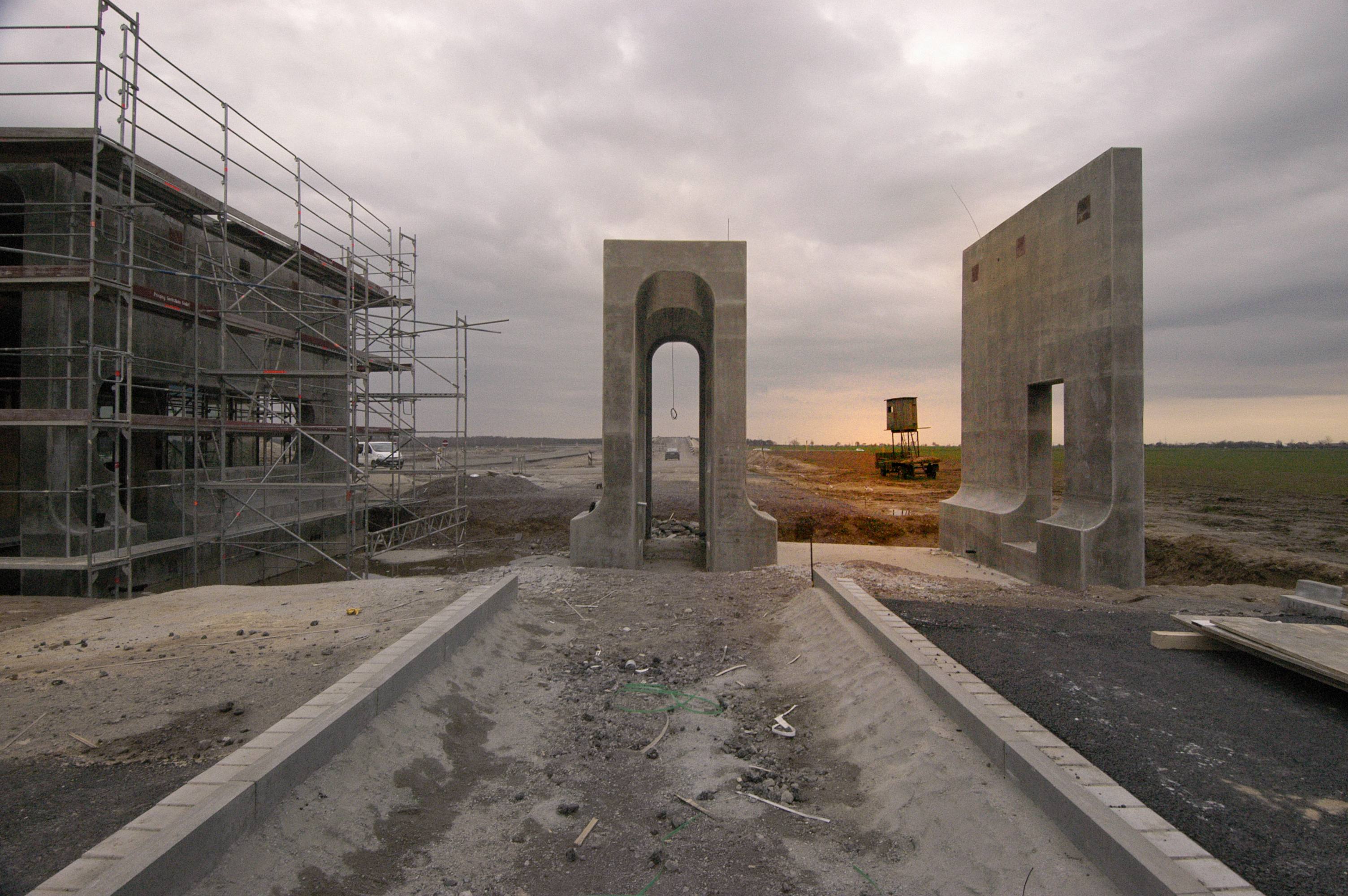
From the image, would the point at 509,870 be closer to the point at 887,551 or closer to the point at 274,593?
the point at 274,593

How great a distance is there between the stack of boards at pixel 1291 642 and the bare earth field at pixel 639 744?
0.22m

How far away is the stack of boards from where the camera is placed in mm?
5117

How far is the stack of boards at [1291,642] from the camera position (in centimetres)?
512

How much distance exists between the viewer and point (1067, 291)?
11.0 meters

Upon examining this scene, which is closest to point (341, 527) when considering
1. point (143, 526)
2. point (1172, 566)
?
point (143, 526)

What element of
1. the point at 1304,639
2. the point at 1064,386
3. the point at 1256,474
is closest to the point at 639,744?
the point at 1304,639

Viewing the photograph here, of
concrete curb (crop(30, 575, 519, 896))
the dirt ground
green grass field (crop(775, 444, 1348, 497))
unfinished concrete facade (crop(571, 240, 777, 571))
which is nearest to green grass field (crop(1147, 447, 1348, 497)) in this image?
green grass field (crop(775, 444, 1348, 497))

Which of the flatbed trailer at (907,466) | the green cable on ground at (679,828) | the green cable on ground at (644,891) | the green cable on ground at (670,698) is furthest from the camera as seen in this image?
the flatbed trailer at (907,466)

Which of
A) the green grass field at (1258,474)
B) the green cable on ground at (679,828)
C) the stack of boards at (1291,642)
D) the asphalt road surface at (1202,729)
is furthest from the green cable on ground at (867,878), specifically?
the green grass field at (1258,474)

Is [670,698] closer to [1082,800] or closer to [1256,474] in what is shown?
[1082,800]

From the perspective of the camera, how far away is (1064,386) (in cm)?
1120

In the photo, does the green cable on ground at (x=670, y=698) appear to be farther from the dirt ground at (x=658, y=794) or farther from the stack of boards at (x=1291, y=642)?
the stack of boards at (x=1291, y=642)

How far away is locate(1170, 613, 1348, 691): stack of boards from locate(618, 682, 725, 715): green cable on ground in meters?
4.69

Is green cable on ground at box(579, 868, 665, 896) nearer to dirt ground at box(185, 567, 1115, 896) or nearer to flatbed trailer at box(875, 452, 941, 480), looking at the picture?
dirt ground at box(185, 567, 1115, 896)
